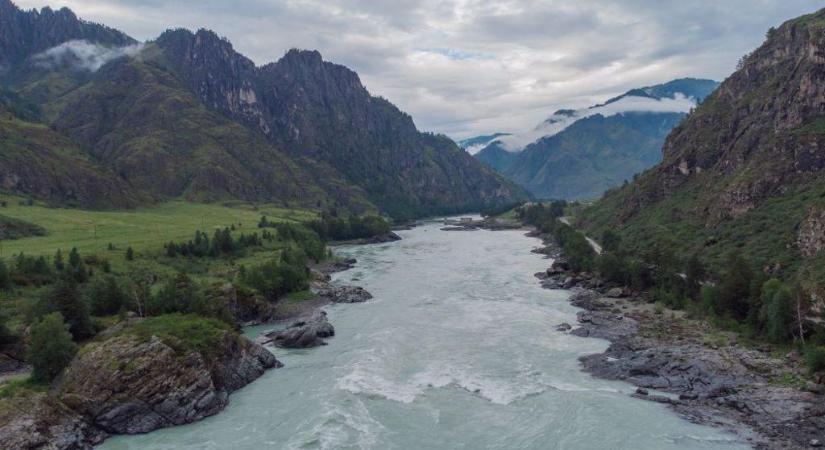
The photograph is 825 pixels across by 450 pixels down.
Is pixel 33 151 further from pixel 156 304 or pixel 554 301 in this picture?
pixel 554 301

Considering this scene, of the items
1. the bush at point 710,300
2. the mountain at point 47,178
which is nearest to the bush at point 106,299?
the bush at point 710,300

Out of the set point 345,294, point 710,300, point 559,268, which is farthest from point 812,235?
point 345,294

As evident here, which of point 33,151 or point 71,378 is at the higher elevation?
point 33,151

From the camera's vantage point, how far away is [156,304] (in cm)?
6775

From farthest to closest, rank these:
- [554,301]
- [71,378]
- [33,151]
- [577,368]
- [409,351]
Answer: [33,151]
[554,301]
[409,351]
[577,368]
[71,378]

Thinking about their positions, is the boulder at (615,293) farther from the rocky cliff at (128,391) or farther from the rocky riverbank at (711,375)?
the rocky cliff at (128,391)

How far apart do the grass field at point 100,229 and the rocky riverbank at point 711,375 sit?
84997mm

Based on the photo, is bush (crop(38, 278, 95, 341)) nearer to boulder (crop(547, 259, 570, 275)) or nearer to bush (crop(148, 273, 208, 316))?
bush (crop(148, 273, 208, 316))

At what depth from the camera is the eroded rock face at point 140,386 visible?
46.9 meters

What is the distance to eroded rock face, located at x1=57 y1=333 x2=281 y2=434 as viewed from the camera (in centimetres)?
4688

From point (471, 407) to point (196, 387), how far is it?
947 inches

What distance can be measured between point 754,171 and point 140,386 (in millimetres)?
106560

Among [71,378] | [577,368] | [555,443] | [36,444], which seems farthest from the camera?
[577,368]

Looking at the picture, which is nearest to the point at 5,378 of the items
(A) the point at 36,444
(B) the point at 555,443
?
(A) the point at 36,444
